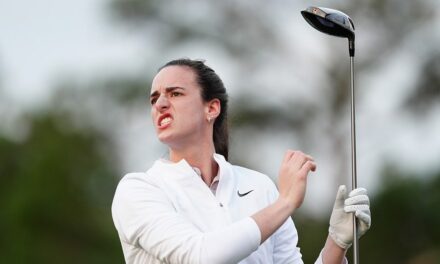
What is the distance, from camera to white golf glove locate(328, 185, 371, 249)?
4902 mm

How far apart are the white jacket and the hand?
0.66 feet

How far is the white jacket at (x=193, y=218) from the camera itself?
4.48 meters

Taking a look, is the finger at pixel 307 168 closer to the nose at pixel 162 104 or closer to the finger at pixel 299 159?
the finger at pixel 299 159

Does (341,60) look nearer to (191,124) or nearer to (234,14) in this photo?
(234,14)

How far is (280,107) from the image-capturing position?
79.0ft

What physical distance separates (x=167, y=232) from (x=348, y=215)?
91 centimetres

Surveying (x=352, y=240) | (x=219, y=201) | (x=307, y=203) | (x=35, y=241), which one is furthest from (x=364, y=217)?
(x=35, y=241)

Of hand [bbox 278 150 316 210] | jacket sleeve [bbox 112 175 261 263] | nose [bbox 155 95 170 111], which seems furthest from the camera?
nose [bbox 155 95 170 111]

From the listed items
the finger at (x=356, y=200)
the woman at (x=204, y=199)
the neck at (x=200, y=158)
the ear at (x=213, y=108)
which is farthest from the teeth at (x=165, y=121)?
the finger at (x=356, y=200)

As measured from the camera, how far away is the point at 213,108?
5.42 metres

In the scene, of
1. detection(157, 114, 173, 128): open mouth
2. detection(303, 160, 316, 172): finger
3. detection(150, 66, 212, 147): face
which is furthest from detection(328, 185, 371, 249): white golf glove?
detection(157, 114, 173, 128): open mouth

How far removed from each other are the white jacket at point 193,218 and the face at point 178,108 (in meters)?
0.14

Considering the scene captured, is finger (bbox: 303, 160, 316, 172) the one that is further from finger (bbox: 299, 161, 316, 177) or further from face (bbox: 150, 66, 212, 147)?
face (bbox: 150, 66, 212, 147)

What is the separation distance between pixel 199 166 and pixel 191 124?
191 mm
